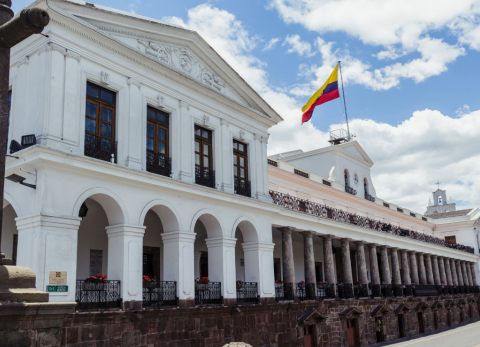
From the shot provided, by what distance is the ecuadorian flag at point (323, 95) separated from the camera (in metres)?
20.9

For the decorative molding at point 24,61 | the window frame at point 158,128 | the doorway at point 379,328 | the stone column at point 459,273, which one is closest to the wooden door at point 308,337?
the doorway at point 379,328

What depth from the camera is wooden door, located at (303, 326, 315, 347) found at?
18.5 meters

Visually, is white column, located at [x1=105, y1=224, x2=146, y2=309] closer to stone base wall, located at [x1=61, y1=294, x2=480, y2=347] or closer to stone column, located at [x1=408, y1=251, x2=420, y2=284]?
stone base wall, located at [x1=61, y1=294, x2=480, y2=347]

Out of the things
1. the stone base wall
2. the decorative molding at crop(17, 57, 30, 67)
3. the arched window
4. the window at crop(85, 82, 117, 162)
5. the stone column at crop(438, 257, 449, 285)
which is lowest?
the stone base wall

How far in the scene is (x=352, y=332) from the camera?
2172cm

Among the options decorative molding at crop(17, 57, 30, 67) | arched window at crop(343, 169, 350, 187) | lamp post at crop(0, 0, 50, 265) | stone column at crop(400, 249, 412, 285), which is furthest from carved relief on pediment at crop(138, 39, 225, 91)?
stone column at crop(400, 249, 412, 285)

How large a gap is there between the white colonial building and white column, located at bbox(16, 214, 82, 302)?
24 millimetres

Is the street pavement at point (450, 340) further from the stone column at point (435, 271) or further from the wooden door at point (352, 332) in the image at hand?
the stone column at point (435, 271)

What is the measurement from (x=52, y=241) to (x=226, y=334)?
6.53 metres

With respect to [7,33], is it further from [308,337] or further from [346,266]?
[346,266]

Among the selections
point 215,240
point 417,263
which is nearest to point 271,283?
point 215,240

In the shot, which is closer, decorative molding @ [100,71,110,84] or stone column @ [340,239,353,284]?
decorative molding @ [100,71,110,84]

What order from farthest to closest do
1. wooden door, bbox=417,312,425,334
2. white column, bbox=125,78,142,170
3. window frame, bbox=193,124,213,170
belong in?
1. wooden door, bbox=417,312,425,334
2. window frame, bbox=193,124,213,170
3. white column, bbox=125,78,142,170

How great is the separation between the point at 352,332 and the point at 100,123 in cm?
1522
